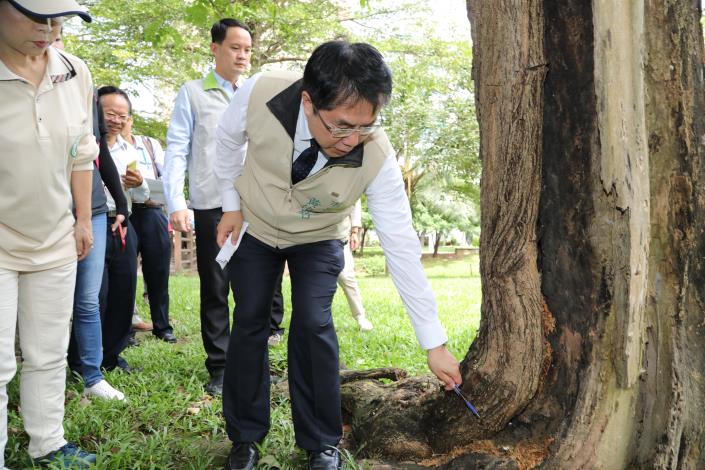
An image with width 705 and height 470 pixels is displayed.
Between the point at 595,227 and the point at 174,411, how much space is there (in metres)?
2.33

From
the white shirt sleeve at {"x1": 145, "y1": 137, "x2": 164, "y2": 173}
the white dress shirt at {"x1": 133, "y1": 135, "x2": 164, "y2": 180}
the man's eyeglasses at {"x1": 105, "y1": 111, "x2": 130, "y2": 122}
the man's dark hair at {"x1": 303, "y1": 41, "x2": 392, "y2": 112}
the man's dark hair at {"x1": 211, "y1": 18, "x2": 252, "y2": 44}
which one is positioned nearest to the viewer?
the man's dark hair at {"x1": 303, "y1": 41, "x2": 392, "y2": 112}

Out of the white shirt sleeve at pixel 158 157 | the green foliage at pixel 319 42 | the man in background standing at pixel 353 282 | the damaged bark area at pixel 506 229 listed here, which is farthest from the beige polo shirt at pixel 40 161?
the green foliage at pixel 319 42

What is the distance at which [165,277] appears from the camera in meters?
5.35

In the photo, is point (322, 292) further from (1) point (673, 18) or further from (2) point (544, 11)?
(1) point (673, 18)

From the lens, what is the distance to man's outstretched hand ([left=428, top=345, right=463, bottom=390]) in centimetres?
248

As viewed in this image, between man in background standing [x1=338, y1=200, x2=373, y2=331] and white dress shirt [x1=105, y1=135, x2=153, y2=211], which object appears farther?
man in background standing [x1=338, y1=200, x2=373, y2=331]

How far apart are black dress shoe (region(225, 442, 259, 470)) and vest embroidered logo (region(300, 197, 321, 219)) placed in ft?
3.21

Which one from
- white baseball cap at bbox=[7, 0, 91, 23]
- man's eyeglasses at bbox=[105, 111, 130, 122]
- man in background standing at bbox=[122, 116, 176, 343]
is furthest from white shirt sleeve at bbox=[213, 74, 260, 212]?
man in background standing at bbox=[122, 116, 176, 343]

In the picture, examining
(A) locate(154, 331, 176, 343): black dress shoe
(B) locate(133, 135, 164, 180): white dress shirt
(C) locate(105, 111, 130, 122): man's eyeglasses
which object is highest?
(C) locate(105, 111, 130, 122): man's eyeglasses

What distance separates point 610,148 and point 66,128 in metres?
2.02

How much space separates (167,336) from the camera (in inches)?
216

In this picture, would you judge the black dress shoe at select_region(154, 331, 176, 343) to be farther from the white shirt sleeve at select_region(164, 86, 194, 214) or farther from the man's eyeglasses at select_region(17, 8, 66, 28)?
the man's eyeglasses at select_region(17, 8, 66, 28)

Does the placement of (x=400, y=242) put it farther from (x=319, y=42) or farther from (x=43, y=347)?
(x=319, y=42)

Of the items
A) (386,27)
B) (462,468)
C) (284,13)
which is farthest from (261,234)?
(386,27)
